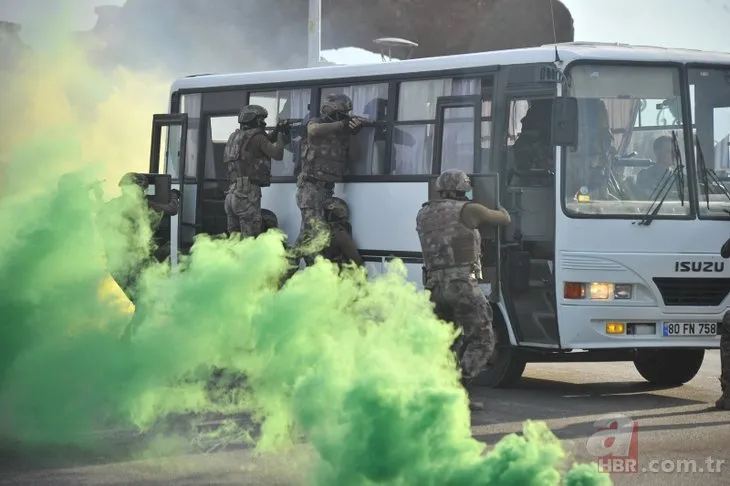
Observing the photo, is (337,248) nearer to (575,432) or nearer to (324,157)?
(324,157)

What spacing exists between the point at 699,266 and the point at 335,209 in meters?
3.36

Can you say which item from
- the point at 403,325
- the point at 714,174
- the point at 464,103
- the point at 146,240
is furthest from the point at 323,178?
the point at 403,325

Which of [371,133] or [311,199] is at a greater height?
[371,133]

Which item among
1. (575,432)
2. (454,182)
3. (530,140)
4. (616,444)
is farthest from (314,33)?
(616,444)

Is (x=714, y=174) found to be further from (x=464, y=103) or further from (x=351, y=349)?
(x=351, y=349)

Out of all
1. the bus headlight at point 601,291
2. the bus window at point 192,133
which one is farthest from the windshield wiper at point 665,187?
the bus window at point 192,133

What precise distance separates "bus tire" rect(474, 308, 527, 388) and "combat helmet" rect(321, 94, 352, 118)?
249 cm

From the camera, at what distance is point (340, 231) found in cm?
1334

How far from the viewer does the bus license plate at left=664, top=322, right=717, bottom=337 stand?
463 inches

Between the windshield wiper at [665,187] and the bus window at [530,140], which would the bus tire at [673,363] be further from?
the bus window at [530,140]

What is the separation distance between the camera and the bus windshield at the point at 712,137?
1198 centimetres

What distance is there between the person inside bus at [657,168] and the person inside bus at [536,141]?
0.75 metres

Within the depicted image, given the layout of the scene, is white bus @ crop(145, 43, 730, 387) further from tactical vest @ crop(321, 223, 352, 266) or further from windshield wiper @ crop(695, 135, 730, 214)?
tactical vest @ crop(321, 223, 352, 266)

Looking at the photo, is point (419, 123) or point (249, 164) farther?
point (249, 164)
